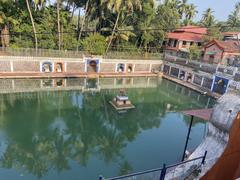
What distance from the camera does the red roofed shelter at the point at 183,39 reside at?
34125 mm

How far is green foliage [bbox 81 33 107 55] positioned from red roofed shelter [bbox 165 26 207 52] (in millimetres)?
14141

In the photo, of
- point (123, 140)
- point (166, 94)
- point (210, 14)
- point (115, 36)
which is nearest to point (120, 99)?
point (123, 140)

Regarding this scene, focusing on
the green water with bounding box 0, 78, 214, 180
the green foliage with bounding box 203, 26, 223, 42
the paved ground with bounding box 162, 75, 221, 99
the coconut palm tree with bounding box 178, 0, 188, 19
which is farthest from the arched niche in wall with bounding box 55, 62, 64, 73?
the coconut palm tree with bounding box 178, 0, 188, 19

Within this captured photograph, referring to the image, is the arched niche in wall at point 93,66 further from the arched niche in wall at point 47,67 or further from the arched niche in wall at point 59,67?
the arched niche in wall at point 47,67

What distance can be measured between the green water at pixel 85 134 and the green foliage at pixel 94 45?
7.96 metres

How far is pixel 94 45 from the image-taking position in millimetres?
26406

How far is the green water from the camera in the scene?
10289mm

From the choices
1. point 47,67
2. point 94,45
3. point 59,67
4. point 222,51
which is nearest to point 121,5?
point 94,45

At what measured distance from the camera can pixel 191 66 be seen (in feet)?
82.8

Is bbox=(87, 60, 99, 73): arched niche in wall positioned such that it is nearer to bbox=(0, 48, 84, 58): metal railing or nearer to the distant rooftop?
bbox=(0, 48, 84, 58): metal railing

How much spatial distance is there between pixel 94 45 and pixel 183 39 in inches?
616

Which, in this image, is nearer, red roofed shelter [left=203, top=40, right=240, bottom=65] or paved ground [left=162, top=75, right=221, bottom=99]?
paved ground [left=162, top=75, right=221, bottom=99]

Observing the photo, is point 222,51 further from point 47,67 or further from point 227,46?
point 47,67

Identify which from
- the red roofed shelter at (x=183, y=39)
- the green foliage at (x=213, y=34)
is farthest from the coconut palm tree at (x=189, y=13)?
the green foliage at (x=213, y=34)
